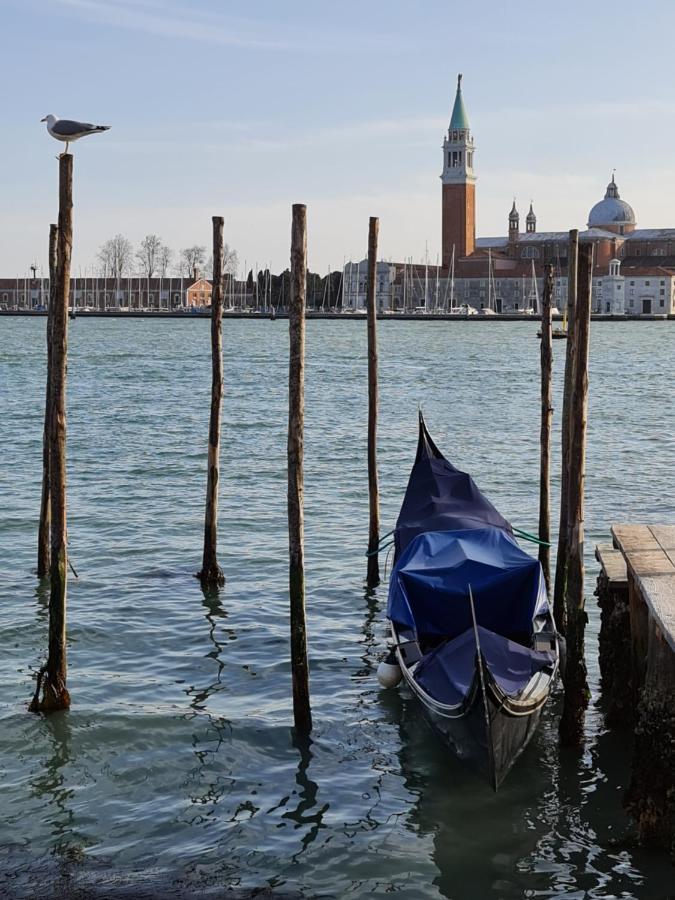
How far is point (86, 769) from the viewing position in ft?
18.0

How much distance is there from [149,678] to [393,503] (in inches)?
230

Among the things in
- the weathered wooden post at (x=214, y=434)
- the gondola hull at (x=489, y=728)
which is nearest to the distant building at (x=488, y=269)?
the weathered wooden post at (x=214, y=434)

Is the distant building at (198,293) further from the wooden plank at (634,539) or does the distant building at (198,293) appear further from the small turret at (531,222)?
the wooden plank at (634,539)

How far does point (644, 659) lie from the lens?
5207 mm

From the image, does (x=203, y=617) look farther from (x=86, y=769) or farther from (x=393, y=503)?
(x=393, y=503)

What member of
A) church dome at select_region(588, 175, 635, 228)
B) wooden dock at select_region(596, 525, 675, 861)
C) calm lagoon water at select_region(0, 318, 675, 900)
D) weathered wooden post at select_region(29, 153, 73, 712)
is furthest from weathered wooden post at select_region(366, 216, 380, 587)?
church dome at select_region(588, 175, 635, 228)

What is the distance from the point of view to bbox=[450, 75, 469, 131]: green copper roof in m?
100

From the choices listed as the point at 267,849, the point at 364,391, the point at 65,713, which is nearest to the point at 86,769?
the point at 65,713

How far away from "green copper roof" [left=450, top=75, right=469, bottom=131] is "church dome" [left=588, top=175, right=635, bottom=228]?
14851 mm

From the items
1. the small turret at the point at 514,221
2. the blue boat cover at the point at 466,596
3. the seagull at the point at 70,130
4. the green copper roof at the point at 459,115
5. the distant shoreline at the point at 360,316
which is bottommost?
the blue boat cover at the point at 466,596

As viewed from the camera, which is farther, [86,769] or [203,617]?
[203,617]

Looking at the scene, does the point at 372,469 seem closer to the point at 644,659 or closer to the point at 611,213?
the point at 644,659

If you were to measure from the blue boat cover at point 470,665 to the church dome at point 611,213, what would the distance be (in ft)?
342

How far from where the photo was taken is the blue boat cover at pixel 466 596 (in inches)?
239
